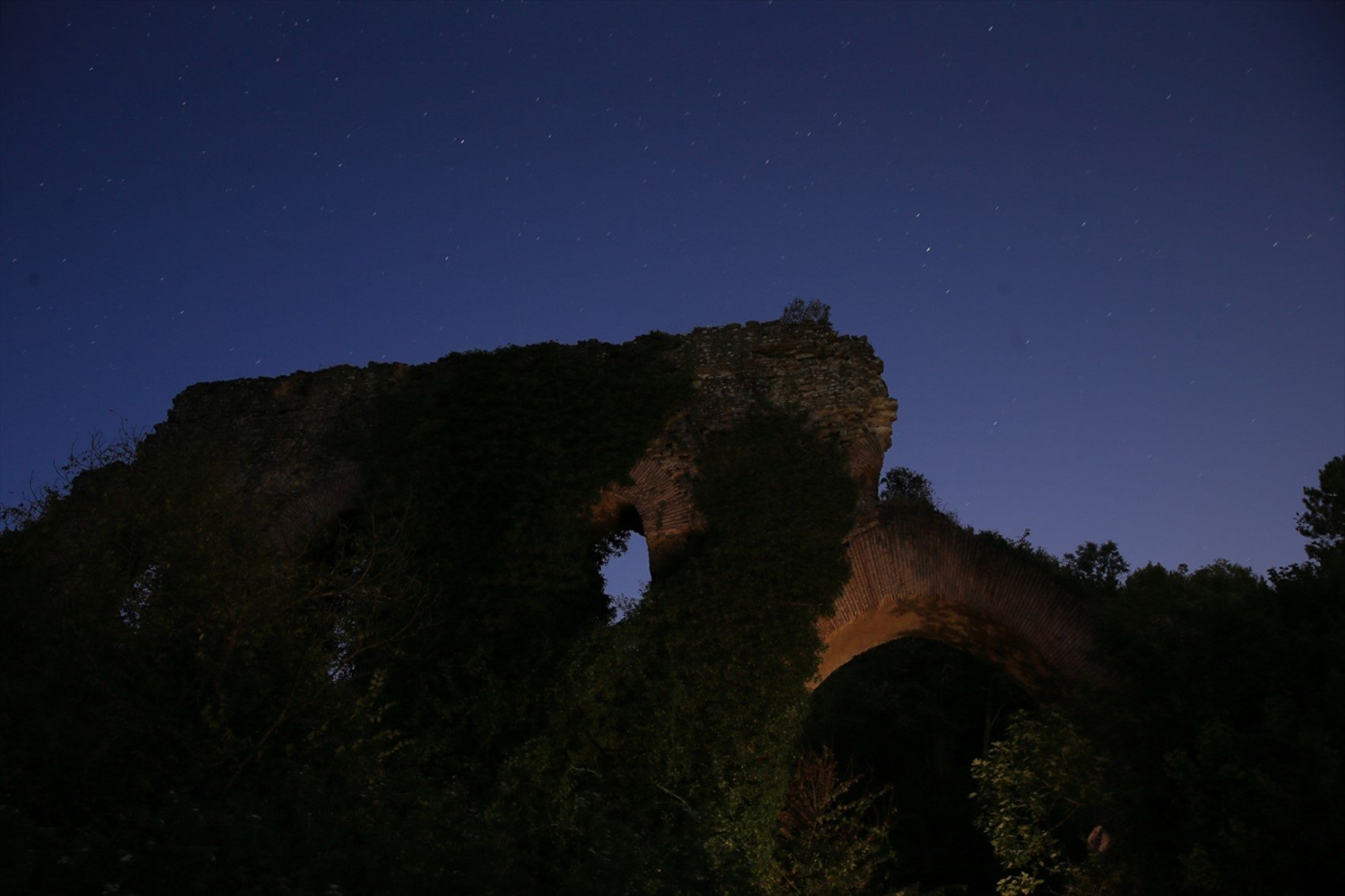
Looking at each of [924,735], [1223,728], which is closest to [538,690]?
[1223,728]

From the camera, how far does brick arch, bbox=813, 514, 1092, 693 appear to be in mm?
Answer: 9164

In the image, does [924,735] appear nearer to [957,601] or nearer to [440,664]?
[957,601]

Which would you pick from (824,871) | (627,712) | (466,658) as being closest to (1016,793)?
(824,871)

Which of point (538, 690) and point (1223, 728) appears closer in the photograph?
point (1223, 728)

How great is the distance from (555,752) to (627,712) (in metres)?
0.76

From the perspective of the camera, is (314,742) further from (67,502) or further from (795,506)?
(795,506)

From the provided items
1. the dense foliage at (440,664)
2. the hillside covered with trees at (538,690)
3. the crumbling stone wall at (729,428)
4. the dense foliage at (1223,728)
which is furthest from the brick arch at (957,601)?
the dense foliage at (1223,728)

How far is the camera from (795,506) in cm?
954

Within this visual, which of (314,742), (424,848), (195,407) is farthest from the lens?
(195,407)

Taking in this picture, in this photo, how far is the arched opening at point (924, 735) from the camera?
17.4 metres

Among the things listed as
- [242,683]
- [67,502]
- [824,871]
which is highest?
[67,502]

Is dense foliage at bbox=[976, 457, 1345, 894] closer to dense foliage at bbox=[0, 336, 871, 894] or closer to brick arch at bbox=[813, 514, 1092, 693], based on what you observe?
brick arch at bbox=[813, 514, 1092, 693]

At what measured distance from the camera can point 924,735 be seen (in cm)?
1967

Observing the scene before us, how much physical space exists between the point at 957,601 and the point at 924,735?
11.5 meters
